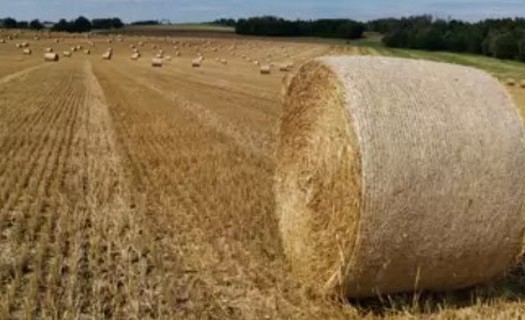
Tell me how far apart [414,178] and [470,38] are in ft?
214

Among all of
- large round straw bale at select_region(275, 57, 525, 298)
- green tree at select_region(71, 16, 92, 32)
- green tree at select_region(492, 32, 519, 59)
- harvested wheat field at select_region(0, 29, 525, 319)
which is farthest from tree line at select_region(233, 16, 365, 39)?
large round straw bale at select_region(275, 57, 525, 298)

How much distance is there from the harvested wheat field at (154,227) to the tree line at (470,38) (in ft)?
157

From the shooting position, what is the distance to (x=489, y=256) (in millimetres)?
6012

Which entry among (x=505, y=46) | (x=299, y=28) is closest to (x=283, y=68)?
(x=505, y=46)

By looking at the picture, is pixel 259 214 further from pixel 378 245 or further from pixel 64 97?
pixel 64 97

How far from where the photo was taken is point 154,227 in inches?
333

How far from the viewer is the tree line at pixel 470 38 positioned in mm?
62072

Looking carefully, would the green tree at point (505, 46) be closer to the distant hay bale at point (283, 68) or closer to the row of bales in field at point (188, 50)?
the row of bales in field at point (188, 50)

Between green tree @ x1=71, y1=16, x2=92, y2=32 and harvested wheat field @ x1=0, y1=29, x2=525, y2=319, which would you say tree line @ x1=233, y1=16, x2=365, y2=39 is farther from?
harvested wheat field @ x1=0, y1=29, x2=525, y2=319

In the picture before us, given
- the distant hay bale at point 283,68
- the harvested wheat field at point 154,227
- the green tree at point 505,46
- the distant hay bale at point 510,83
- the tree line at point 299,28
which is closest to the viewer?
the harvested wheat field at point 154,227

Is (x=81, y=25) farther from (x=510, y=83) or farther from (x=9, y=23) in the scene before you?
(x=510, y=83)

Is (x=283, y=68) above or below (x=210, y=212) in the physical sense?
below

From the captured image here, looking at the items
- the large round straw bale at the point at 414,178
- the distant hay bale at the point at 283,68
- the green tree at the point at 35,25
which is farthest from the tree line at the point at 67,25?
the large round straw bale at the point at 414,178

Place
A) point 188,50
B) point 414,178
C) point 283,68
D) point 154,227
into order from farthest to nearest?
1. point 188,50
2. point 283,68
3. point 154,227
4. point 414,178
